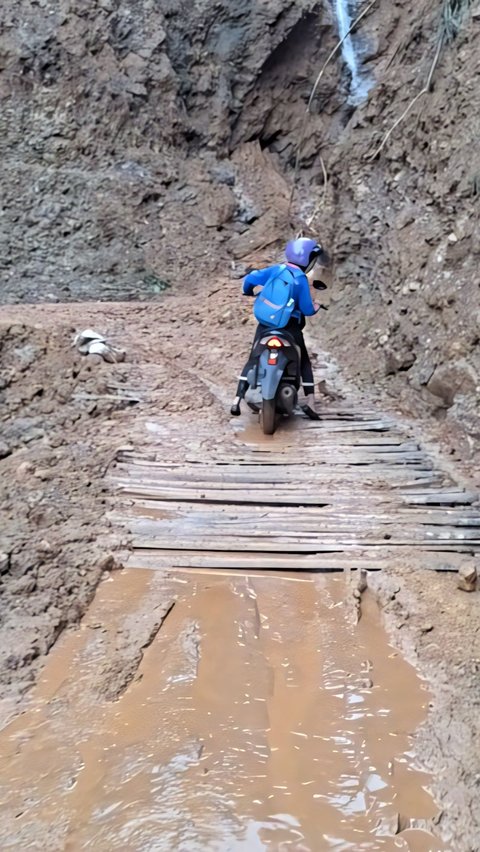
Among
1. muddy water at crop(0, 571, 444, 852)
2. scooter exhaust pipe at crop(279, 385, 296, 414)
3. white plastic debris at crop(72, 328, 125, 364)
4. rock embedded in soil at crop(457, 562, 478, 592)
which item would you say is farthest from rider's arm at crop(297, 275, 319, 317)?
muddy water at crop(0, 571, 444, 852)

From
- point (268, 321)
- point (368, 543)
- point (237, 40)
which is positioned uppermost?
point (237, 40)

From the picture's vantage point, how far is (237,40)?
41.5 feet

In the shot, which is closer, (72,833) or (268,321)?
(72,833)

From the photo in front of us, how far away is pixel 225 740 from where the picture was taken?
8.34 feet

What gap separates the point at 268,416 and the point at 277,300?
99cm

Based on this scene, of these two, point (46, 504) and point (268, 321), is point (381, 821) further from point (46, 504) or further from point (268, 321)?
point (268, 321)

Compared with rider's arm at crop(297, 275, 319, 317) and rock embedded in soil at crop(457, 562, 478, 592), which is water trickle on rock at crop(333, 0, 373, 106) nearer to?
rider's arm at crop(297, 275, 319, 317)

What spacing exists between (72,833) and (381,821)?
970 mm

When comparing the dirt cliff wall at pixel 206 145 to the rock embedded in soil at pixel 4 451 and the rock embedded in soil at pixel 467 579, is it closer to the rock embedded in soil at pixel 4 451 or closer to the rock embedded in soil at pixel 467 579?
the rock embedded in soil at pixel 4 451

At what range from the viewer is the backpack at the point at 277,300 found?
5.82 metres

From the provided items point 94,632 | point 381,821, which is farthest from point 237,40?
point 381,821

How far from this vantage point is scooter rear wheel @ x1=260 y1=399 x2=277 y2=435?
5.84 meters

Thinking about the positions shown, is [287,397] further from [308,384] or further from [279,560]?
[279,560]

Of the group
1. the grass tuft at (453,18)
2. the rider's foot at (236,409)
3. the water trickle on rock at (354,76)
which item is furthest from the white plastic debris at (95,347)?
the water trickle on rock at (354,76)
